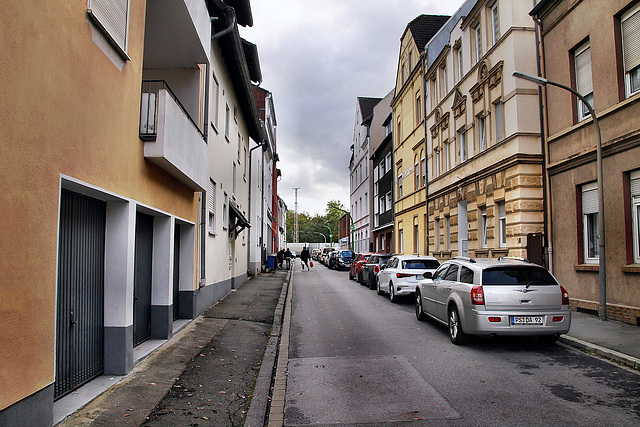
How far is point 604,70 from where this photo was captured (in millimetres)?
11258

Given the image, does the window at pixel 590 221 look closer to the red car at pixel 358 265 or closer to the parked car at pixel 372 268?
the parked car at pixel 372 268

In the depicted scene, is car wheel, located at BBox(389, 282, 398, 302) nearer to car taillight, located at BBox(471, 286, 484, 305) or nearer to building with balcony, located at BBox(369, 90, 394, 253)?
car taillight, located at BBox(471, 286, 484, 305)

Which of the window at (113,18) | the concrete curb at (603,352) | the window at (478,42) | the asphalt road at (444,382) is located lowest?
the asphalt road at (444,382)

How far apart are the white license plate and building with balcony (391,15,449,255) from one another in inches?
688

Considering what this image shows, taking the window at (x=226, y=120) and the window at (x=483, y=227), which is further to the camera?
the window at (x=483, y=227)

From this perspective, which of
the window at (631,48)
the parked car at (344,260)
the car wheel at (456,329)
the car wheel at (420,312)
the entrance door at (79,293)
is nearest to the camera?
the entrance door at (79,293)

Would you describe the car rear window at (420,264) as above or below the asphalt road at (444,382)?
above

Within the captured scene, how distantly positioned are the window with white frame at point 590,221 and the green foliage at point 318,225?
108 metres

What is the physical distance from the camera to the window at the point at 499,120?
16389mm

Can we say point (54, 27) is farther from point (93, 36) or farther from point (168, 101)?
point (168, 101)

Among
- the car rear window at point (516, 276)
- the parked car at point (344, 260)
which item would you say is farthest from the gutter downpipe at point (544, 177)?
the parked car at point (344, 260)

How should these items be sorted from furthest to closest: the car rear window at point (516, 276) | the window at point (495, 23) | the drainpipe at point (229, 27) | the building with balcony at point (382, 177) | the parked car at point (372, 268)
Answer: the building with balcony at point (382, 177), the parked car at point (372, 268), the window at point (495, 23), the drainpipe at point (229, 27), the car rear window at point (516, 276)

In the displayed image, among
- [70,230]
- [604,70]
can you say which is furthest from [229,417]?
[604,70]

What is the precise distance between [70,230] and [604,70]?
11.7m
